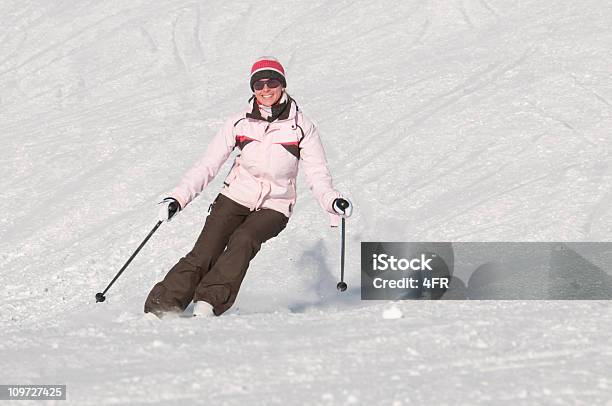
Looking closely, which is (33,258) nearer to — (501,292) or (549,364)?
(501,292)

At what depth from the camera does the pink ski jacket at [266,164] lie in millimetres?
6227

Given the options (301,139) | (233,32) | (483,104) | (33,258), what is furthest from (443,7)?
(301,139)

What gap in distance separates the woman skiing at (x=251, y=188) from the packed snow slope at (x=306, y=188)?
0.71m

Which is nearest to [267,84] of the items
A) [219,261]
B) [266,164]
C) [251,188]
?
[266,164]

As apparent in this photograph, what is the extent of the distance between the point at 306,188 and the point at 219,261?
5035 millimetres

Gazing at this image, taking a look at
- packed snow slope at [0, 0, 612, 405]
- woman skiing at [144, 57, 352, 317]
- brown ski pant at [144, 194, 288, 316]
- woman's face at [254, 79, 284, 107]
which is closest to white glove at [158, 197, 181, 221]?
woman skiing at [144, 57, 352, 317]

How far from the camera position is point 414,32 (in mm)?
16219

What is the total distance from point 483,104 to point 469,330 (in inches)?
327

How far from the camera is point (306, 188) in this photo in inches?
431

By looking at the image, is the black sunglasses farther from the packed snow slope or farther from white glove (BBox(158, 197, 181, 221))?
the packed snow slope

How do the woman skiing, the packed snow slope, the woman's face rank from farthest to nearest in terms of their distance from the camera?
1. the woman's face
2. the woman skiing
3. the packed snow slope

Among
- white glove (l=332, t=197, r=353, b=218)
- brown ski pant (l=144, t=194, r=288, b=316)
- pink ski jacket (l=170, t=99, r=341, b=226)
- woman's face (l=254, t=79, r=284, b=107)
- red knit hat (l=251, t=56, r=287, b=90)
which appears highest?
red knit hat (l=251, t=56, r=287, b=90)

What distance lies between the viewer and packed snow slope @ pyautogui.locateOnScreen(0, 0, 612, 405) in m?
3.93

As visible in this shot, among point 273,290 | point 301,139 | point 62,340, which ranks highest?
point 301,139
